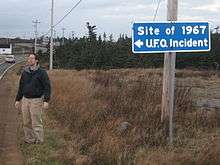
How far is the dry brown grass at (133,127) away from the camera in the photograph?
8.48 meters

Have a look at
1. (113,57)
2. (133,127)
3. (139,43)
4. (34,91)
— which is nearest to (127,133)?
(133,127)

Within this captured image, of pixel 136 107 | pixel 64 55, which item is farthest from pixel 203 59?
pixel 136 107

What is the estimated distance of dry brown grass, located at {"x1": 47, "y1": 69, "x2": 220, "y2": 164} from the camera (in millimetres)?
8484

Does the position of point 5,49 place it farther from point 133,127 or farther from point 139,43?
point 139,43

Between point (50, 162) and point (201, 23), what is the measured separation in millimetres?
3573

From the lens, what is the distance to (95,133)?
9.95 meters

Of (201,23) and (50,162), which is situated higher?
(201,23)

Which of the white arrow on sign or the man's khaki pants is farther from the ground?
the white arrow on sign

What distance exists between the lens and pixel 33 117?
1039 centimetres

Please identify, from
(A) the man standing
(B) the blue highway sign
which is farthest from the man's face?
(B) the blue highway sign

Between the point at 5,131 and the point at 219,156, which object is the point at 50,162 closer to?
the point at 219,156

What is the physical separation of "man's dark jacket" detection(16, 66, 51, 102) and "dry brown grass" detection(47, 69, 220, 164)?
1.16 m

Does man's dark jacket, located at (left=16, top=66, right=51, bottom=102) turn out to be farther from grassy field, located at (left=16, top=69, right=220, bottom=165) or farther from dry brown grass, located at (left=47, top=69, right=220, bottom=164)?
dry brown grass, located at (left=47, top=69, right=220, bottom=164)

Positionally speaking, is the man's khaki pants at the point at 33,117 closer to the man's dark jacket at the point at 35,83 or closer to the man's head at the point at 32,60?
the man's dark jacket at the point at 35,83
